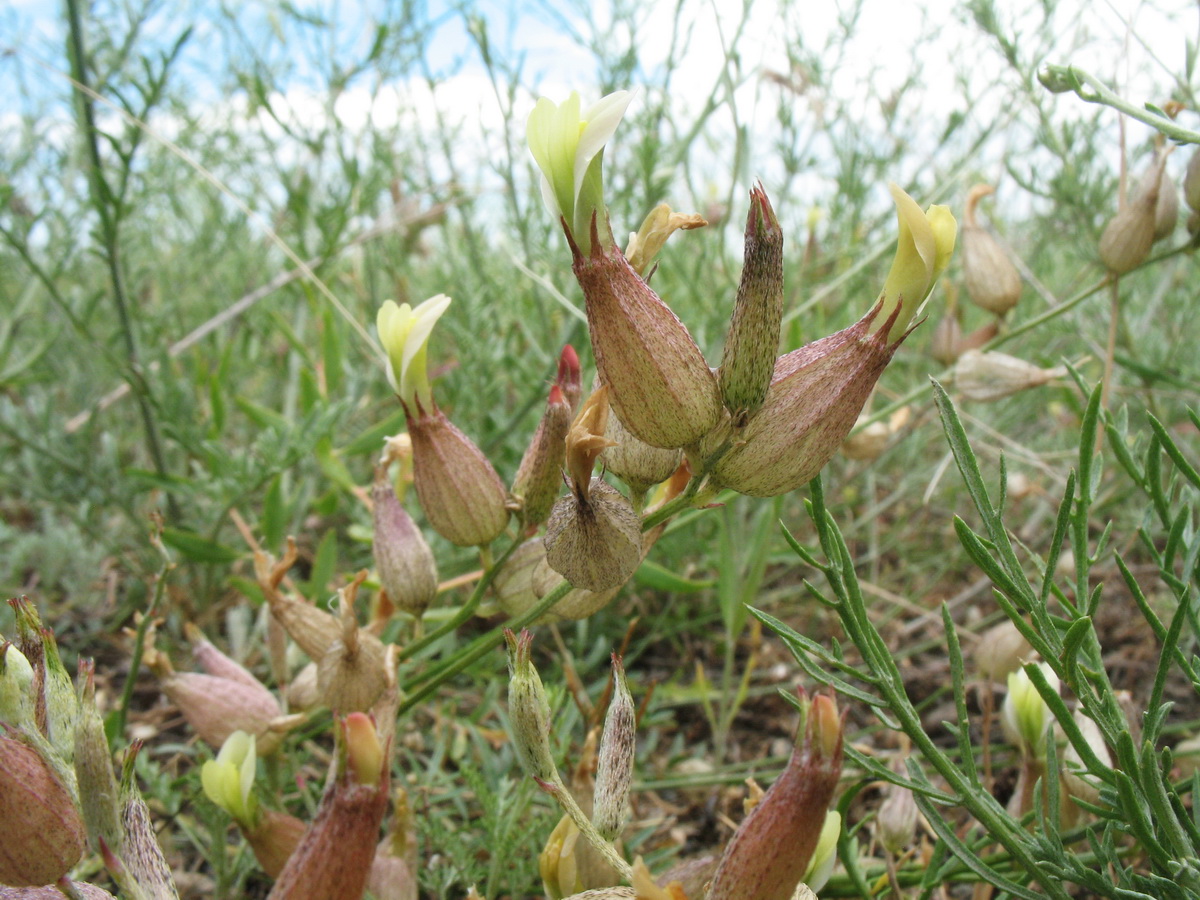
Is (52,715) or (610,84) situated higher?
(610,84)

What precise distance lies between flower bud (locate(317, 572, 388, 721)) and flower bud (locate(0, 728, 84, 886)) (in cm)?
32

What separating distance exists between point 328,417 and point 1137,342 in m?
2.03

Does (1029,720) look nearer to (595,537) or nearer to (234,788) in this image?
(595,537)

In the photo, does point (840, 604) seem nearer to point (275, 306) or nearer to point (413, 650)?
point (413, 650)

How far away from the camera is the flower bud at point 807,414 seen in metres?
0.68

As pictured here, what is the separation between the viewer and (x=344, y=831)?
1.88 feet

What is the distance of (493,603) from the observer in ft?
2.99

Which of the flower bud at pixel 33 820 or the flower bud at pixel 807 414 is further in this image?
the flower bud at pixel 807 414

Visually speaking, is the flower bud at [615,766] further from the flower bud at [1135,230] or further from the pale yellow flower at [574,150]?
the flower bud at [1135,230]

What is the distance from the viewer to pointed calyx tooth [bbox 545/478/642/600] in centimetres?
68

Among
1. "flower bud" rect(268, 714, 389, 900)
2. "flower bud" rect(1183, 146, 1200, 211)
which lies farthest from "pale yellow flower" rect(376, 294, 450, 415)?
"flower bud" rect(1183, 146, 1200, 211)

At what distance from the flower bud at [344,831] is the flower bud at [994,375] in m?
1.22

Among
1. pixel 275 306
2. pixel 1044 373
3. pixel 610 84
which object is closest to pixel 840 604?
pixel 1044 373

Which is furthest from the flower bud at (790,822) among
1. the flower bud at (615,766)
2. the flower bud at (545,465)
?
the flower bud at (545,465)
